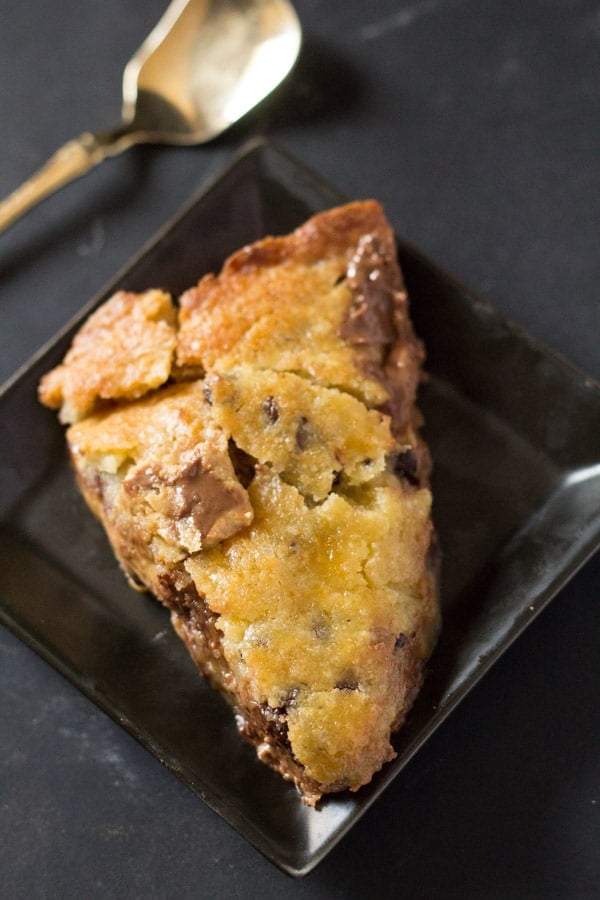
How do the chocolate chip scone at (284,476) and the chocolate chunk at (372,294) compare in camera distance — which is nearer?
the chocolate chip scone at (284,476)

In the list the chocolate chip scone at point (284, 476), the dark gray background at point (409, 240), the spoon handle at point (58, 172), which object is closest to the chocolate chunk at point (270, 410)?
the chocolate chip scone at point (284, 476)

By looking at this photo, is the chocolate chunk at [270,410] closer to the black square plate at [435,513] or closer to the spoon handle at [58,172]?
the black square plate at [435,513]

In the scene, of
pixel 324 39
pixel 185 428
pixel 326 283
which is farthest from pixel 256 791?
pixel 324 39

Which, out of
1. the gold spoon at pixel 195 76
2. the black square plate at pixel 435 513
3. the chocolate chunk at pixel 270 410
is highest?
the gold spoon at pixel 195 76

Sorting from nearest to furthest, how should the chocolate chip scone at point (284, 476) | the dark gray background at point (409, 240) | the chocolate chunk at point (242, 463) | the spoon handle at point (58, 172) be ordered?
the chocolate chip scone at point (284, 476) → the chocolate chunk at point (242, 463) → the dark gray background at point (409, 240) → the spoon handle at point (58, 172)

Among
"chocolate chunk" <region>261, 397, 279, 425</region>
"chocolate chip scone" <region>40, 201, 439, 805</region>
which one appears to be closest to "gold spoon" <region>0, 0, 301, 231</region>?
"chocolate chip scone" <region>40, 201, 439, 805</region>

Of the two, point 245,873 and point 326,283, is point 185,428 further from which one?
point 245,873

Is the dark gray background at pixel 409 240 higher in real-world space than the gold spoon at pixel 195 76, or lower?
lower

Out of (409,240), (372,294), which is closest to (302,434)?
(372,294)
